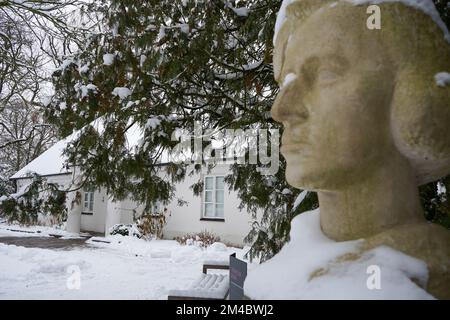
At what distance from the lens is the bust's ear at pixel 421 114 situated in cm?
136

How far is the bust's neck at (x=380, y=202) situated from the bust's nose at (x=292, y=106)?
0.36 metres

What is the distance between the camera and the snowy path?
5.81 meters

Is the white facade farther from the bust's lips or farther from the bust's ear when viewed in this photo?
the bust's ear

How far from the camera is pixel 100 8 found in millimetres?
3947

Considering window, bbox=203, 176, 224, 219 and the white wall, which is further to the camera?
window, bbox=203, 176, 224, 219

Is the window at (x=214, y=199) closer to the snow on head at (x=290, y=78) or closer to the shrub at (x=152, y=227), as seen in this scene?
the shrub at (x=152, y=227)

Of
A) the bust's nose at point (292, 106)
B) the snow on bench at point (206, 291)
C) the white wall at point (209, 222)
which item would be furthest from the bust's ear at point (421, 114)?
the white wall at point (209, 222)

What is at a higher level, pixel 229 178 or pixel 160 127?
pixel 160 127

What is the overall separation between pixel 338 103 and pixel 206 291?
104 inches

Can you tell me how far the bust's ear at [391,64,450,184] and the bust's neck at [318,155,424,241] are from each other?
0.10m

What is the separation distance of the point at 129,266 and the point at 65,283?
5.92ft

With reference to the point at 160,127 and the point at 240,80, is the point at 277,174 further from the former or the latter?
the point at 160,127

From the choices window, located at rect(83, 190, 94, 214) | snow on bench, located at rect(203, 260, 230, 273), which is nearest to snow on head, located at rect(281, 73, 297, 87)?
snow on bench, located at rect(203, 260, 230, 273)
